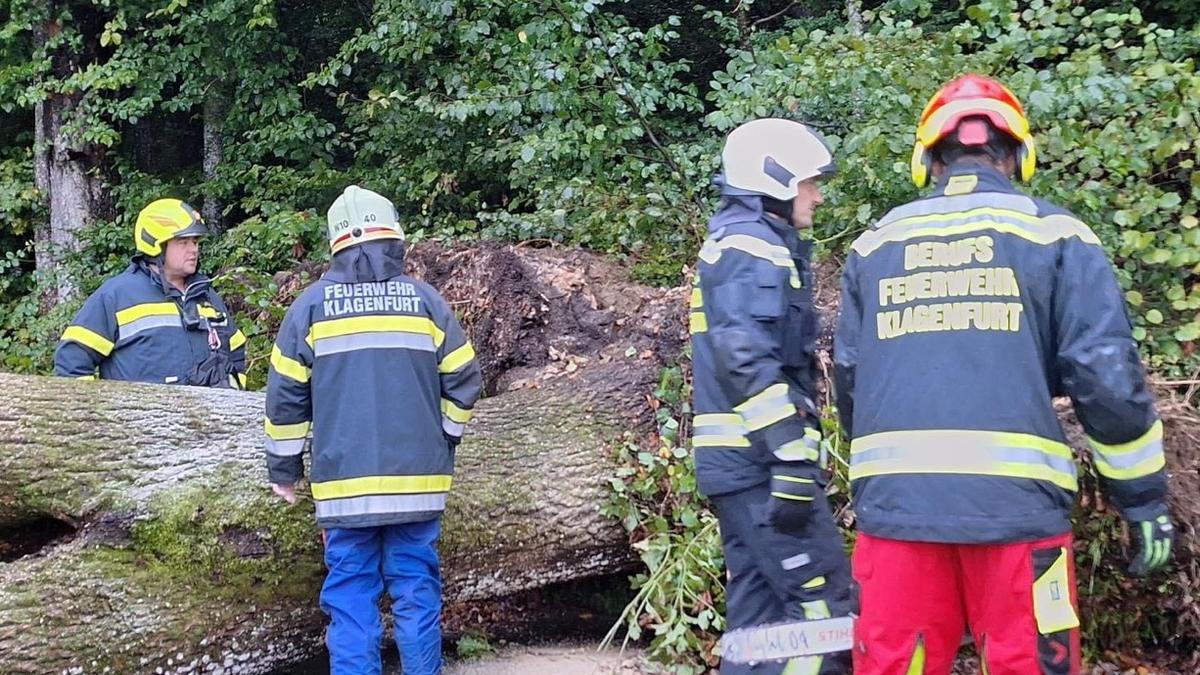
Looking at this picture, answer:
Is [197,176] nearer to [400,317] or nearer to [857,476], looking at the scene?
[400,317]

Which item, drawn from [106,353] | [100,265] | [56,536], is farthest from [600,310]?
[100,265]

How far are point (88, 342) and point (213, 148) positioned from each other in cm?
534

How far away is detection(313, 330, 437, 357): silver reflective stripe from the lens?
3635 millimetres

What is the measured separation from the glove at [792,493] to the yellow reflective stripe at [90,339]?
3.58 metres

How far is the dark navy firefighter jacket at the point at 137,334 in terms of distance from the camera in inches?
191

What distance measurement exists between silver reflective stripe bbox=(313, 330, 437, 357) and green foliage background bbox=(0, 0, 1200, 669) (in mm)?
1303

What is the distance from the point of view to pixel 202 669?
3658mm

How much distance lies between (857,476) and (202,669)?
251 cm

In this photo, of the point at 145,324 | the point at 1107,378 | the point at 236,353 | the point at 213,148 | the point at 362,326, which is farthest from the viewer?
the point at 213,148

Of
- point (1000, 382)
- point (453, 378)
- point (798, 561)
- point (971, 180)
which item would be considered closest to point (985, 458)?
point (1000, 382)

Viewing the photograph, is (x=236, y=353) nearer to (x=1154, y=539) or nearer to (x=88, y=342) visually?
(x=88, y=342)

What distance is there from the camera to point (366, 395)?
3590mm

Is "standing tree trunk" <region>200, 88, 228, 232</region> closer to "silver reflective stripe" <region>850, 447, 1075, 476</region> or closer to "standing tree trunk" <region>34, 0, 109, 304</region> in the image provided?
"standing tree trunk" <region>34, 0, 109, 304</region>

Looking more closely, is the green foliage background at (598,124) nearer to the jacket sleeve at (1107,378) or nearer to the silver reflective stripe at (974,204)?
the jacket sleeve at (1107,378)
